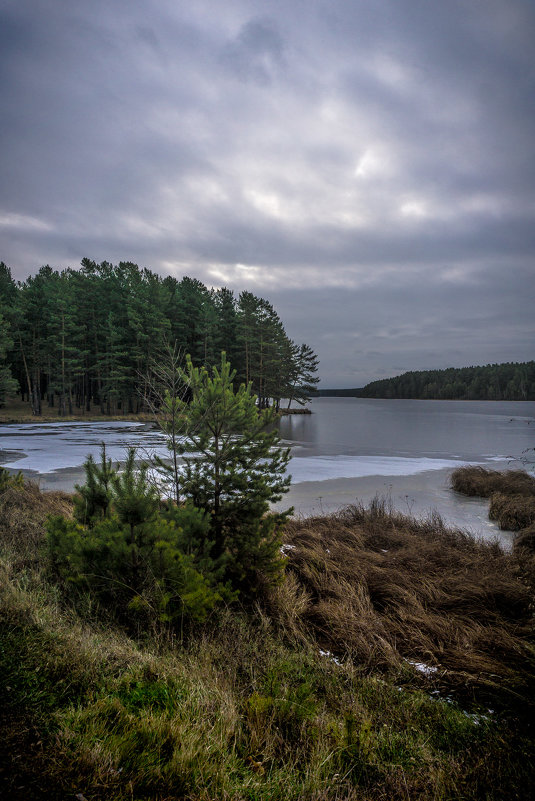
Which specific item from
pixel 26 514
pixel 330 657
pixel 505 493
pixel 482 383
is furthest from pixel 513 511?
pixel 482 383

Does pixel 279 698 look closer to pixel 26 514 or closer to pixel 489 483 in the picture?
pixel 26 514

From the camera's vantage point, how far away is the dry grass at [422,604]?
397 centimetres

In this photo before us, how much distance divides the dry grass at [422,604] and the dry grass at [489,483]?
5.12m

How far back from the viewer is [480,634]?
15.0ft

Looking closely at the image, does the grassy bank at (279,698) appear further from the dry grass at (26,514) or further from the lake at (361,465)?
the lake at (361,465)

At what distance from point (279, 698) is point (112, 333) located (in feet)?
149

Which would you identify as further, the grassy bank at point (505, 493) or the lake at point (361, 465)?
the lake at point (361, 465)

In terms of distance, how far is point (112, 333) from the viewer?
43906 millimetres

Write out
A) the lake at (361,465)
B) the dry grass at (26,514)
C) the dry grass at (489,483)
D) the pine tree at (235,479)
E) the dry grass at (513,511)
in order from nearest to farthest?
1. the pine tree at (235,479)
2. the dry grass at (26,514)
3. the dry grass at (513,511)
4. the lake at (361,465)
5. the dry grass at (489,483)

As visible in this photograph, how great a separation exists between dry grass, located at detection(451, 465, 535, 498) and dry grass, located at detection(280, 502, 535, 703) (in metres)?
5.12

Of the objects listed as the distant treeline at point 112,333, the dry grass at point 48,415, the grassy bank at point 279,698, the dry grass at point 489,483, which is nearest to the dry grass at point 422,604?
the grassy bank at point 279,698

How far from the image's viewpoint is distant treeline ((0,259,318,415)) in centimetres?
4491

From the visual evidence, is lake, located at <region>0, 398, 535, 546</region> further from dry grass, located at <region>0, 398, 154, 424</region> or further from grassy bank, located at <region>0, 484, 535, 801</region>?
dry grass, located at <region>0, 398, 154, 424</region>

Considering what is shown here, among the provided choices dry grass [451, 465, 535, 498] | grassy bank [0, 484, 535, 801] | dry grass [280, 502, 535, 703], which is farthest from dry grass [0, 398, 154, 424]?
grassy bank [0, 484, 535, 801]
